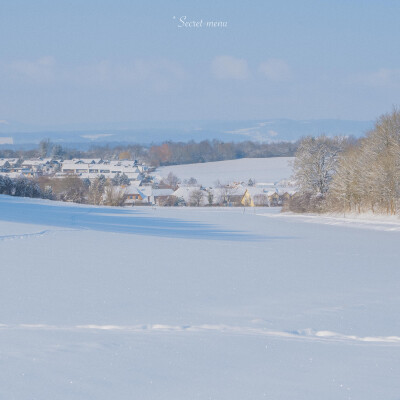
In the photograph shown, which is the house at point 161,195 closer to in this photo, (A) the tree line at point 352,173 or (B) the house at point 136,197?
(B) the house at point 136,197

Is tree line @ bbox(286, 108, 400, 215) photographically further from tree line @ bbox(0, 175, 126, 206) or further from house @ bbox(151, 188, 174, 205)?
house @ bbox(151, 188, 174, 205)

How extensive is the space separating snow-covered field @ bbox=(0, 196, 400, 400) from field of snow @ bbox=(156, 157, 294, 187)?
3577 inches

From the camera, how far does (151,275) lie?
1162 centimetres

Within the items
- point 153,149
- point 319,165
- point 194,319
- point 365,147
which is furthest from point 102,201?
point 153,149

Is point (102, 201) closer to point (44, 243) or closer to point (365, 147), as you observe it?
point (365, 147)

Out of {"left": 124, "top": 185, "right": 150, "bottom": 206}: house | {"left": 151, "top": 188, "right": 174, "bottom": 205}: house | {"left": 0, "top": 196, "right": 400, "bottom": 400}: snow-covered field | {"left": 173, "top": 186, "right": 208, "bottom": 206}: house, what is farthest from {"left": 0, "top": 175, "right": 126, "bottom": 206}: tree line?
{"left": 0, "top": 196, "right": 400, "bottom": 400}: snow-covered field

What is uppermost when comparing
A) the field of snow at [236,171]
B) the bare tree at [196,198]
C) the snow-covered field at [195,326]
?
the field of snow at [236,171]

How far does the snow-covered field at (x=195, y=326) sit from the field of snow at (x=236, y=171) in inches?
3577

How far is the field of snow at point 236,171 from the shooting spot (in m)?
115

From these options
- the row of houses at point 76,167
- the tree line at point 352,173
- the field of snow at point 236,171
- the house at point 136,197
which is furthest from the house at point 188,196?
the row of houses at point 76,167

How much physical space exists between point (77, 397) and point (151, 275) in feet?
21.9

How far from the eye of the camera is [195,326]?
7.48 m

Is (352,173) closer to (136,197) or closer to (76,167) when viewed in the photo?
(136,197)

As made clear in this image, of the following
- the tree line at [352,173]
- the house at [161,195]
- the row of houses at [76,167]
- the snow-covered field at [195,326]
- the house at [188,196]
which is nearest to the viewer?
the snow-covered field at [195,326]
